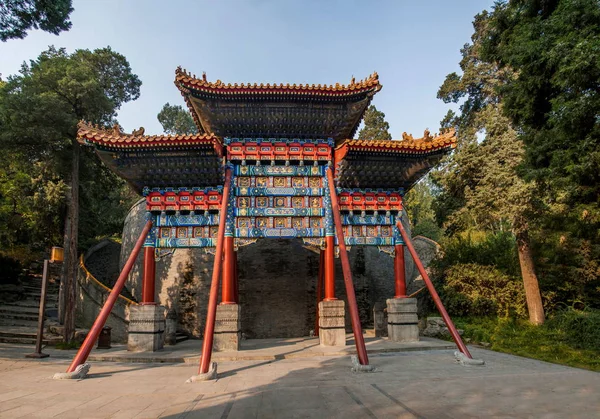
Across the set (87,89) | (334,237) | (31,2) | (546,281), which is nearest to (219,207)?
(334,237)

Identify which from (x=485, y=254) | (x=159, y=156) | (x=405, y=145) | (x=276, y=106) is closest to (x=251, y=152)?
(x=276, y=106)

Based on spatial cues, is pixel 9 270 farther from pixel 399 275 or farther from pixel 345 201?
pixel 399 275

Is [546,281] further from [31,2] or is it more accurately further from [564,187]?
[31,2]

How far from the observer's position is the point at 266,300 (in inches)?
564

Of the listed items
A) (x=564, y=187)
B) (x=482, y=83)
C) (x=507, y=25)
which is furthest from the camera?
(x=482, y=83)

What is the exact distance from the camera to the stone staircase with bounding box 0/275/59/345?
12555mm

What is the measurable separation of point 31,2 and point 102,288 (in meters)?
10.3

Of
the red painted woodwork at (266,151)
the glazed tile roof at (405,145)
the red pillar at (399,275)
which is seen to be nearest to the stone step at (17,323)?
the red painted woodwork at (266,151)

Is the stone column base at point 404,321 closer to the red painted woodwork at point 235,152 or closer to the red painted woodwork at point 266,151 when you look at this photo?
the red painted woodwork at point 266,151

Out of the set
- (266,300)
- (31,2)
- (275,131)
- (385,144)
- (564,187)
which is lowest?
(266,300)

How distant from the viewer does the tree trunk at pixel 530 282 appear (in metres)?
11.6

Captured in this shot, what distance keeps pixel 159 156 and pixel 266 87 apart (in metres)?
3.60

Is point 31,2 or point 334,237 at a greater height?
point 31,2

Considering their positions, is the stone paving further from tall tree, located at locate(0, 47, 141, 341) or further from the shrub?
tall tree, located at locate(0, 47, 141, 341)
